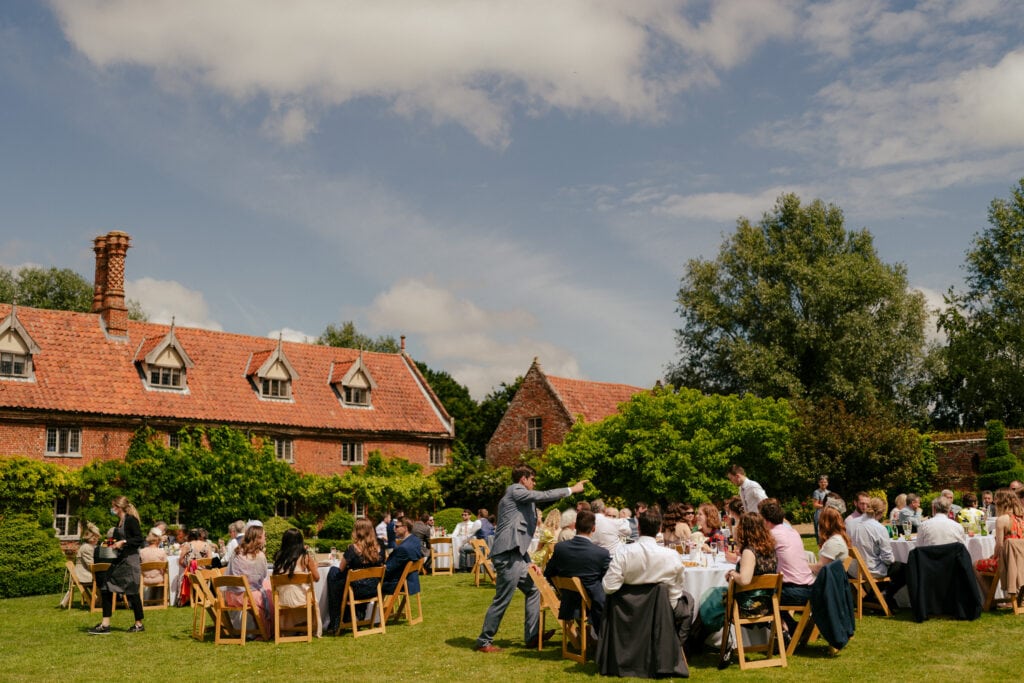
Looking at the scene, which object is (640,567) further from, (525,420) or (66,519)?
(525,420)

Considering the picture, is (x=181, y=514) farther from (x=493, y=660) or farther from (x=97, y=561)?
(x=493, y=660)

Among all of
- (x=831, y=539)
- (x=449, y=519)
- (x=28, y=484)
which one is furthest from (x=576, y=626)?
(x=28, y=484)

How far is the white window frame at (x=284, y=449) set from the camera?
1358 inches

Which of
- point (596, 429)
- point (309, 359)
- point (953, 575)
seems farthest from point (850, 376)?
point (953, 575)

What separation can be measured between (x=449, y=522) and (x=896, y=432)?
1483 centimetres

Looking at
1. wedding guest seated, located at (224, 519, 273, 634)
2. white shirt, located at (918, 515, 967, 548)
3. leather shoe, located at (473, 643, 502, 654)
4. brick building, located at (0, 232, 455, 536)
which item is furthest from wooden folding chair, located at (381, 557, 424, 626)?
brick building, located at (0, 232, 455, 536)

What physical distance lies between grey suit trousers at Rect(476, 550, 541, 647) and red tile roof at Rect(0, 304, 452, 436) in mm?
22682

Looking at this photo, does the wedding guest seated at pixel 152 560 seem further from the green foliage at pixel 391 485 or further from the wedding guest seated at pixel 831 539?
the green foliage at pixel 391 485

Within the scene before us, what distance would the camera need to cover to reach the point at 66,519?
28.7 m

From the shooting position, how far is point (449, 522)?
1255 inches

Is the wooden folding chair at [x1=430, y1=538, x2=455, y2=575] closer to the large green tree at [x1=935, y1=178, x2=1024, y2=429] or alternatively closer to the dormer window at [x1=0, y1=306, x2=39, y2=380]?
the dormer window at [x1=0, y1=306, x2=39, y2=380]

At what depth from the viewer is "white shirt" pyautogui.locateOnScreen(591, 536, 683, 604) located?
30.0 ft

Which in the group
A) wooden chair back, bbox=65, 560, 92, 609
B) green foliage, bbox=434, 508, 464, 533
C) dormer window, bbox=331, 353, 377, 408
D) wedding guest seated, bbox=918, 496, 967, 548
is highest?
dormer window, bbox=331, 353, 377, 408

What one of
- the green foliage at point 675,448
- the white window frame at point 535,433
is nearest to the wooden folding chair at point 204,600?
the green foliage at point 675,448
